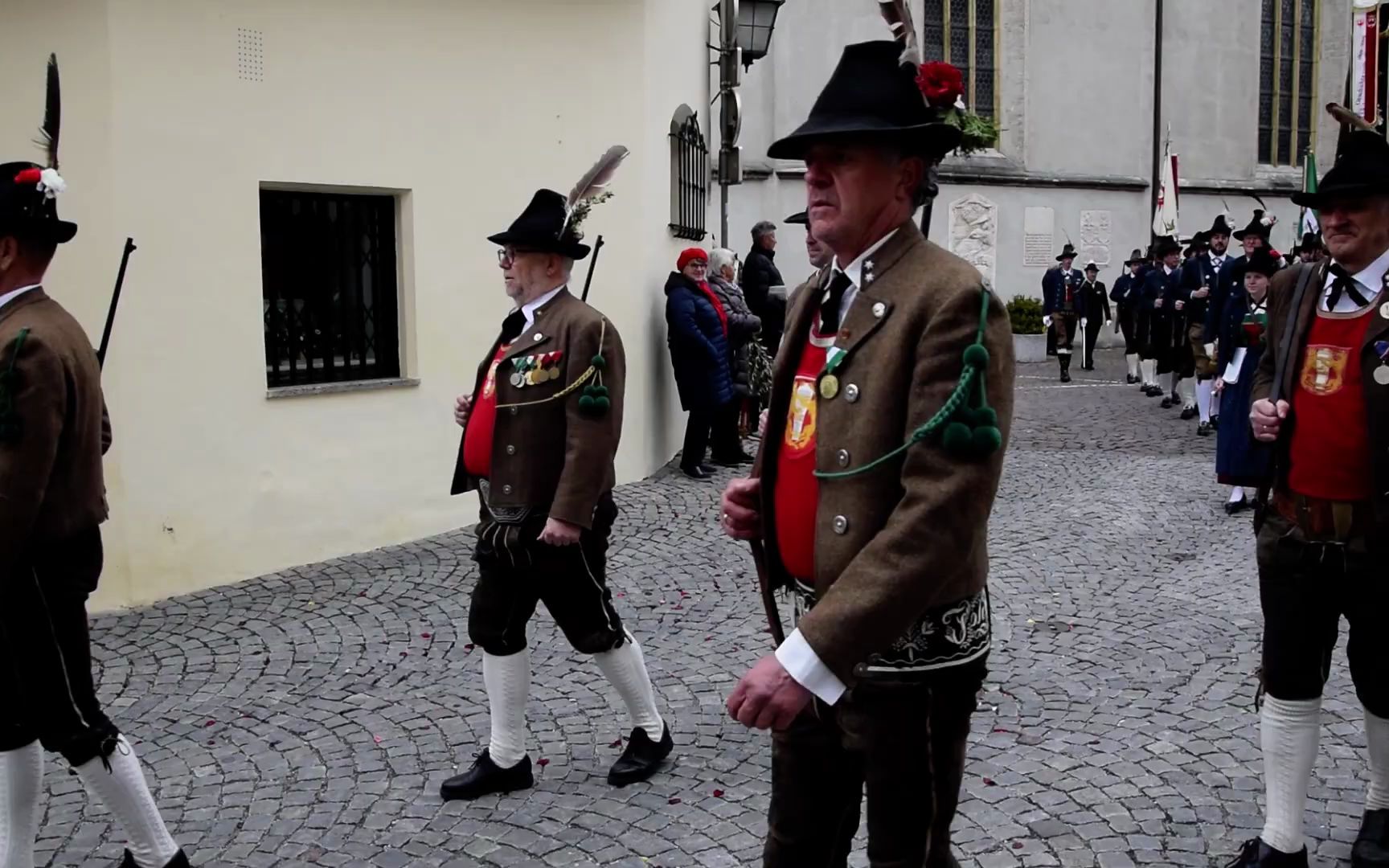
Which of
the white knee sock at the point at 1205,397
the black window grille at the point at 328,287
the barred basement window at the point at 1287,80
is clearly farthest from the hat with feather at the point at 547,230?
the barred basement window at the point at 1287,80

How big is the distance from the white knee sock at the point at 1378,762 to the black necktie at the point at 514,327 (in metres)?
3.06

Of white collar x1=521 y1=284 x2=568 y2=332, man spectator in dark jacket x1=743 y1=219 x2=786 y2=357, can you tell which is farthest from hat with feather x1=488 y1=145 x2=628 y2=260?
man spectator in dark jacket x1=743 y1=219 x2=786 y2=357

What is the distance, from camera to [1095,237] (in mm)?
28078

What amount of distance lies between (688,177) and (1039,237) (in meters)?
16.8

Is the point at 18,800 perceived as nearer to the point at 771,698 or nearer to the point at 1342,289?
the point at 771,698

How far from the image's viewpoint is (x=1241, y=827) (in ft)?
14.0

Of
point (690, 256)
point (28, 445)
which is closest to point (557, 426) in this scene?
point (28, 445)

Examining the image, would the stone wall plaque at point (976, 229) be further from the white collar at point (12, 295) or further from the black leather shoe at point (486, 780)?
the white collar at point (12, 295)

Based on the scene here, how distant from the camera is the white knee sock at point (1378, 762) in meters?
3.96

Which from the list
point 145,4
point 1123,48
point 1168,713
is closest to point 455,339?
point 145,4

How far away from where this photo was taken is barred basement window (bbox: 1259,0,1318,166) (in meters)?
30.2

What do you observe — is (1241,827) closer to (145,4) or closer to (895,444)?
(895,444)

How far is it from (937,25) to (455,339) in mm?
20742

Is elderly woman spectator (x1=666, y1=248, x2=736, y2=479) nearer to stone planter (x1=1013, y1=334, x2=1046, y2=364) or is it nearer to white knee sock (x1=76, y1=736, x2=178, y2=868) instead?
white knee sock (x1=76, y1=736, x2=178, y2=868)
